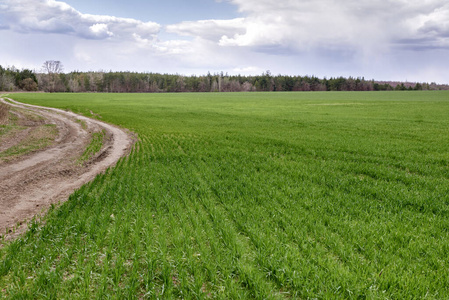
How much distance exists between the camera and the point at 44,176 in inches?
539

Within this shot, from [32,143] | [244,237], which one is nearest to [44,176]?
[32,143]

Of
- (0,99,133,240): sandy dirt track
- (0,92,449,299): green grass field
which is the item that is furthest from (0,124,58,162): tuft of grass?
(0,92,449,299): green grass field

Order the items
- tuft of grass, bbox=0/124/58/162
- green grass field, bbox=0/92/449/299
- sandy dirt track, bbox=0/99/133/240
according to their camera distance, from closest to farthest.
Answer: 1. green grass field, bbox=0/92/449/299
2. sandy dirt track, bbox=0/99/133/240
3. tuft of grass, bbox=0/124/58/162

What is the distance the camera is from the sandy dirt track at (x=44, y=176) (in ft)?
31.6

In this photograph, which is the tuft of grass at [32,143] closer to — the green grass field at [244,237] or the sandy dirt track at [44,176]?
the sandy dirt track at [44,176]

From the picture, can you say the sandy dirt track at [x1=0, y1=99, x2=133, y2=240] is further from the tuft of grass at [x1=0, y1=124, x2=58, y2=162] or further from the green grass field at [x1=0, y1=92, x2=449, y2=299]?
the green grass field at [x1=0, y1=92, x2=449, y2=299]

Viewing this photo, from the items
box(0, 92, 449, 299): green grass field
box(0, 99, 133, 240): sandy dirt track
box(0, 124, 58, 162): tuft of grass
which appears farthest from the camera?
box(0, 124, 58, 162): tuft of grass

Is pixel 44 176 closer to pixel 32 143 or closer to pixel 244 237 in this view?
pixel 32 143

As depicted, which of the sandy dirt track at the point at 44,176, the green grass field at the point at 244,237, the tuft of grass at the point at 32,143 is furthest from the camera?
the tuft of grass at the point at 32,143

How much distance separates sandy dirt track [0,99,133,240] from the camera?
9633 mm

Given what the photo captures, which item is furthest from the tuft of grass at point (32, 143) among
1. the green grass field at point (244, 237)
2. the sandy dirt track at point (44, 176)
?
the green grass field at point (244, 237)

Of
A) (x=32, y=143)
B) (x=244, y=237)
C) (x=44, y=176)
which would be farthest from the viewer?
(x=32, y=143)

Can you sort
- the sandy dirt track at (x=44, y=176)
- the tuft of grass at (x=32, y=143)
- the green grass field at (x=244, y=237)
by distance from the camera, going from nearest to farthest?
the green grass field at (x=244, y=237)
the sandy dirt track at (x=44, y=176)
the tuft of grass at (x=32, y=143)

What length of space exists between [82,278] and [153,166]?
9.44 m
